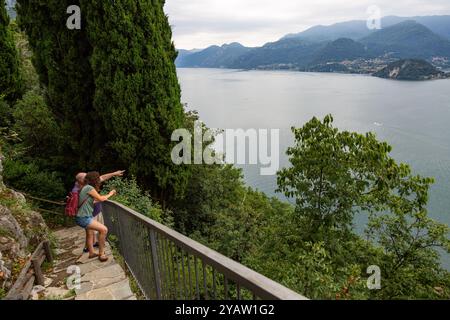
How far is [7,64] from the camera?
44.4ft

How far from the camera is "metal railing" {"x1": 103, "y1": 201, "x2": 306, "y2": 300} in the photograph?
1519 mm

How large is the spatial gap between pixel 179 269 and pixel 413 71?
449 ft

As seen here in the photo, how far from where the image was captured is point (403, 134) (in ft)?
144

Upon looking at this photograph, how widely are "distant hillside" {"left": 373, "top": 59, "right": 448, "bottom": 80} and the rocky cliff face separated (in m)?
131

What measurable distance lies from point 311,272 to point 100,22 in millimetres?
8766

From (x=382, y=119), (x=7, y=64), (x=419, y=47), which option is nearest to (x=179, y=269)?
(x=7, y=64)

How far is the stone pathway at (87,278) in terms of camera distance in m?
4.60

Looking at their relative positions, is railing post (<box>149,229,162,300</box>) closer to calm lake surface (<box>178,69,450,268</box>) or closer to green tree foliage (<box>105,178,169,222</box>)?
green tree foliage (<box>105,178,169,222</box>)

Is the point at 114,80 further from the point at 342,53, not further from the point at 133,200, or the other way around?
the point at 342,53

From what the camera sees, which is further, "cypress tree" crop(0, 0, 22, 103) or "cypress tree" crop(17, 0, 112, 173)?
"cypress tree" crop(0, 0, 22, 103)

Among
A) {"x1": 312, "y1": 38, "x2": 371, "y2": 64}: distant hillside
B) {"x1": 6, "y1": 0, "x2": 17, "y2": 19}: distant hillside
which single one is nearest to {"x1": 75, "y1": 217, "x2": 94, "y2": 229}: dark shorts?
{"x1": 6, "y1": 0, "x2": 17, "y2": 19}: distant hillside

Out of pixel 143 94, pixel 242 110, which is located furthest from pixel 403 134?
pixel 143 94

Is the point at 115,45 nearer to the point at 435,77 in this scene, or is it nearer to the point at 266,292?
the point at 266,292
